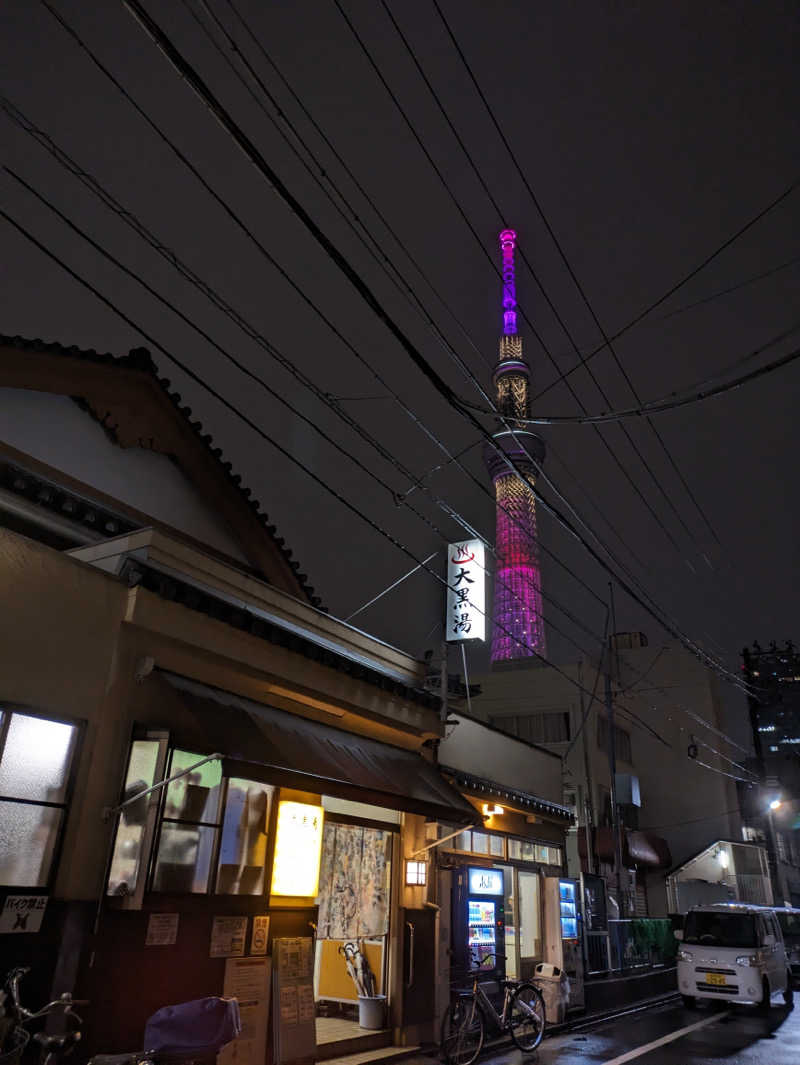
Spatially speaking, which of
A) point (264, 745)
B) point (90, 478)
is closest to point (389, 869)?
point (264, 745)

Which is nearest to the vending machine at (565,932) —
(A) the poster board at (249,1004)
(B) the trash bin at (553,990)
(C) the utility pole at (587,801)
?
(B) the trash bin at (553,990)

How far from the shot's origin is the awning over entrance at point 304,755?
9016mm

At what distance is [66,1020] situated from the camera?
285 inches

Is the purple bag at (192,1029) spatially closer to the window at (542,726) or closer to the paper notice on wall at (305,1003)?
the paper notice on wall at (305,1003)

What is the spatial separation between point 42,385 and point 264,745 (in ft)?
24.3

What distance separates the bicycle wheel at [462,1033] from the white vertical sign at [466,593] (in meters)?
7.93

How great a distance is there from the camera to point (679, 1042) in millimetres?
12914

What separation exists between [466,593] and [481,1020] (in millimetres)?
9117

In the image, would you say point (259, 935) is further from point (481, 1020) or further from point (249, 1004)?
point (481, 1020)

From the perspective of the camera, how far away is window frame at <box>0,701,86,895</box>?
24.2 feet

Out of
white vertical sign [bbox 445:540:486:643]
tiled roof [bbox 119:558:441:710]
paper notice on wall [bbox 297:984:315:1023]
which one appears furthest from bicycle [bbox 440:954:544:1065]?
white vertical sign [bbox 445:540:486:643]

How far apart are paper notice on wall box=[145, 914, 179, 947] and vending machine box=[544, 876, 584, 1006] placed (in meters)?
9.96

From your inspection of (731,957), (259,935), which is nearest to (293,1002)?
(259,935)

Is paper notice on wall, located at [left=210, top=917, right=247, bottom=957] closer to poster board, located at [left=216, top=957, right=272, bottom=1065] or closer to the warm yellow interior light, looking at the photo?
poster board, located at [left=216, top=957, right=272, bottom=1065]
